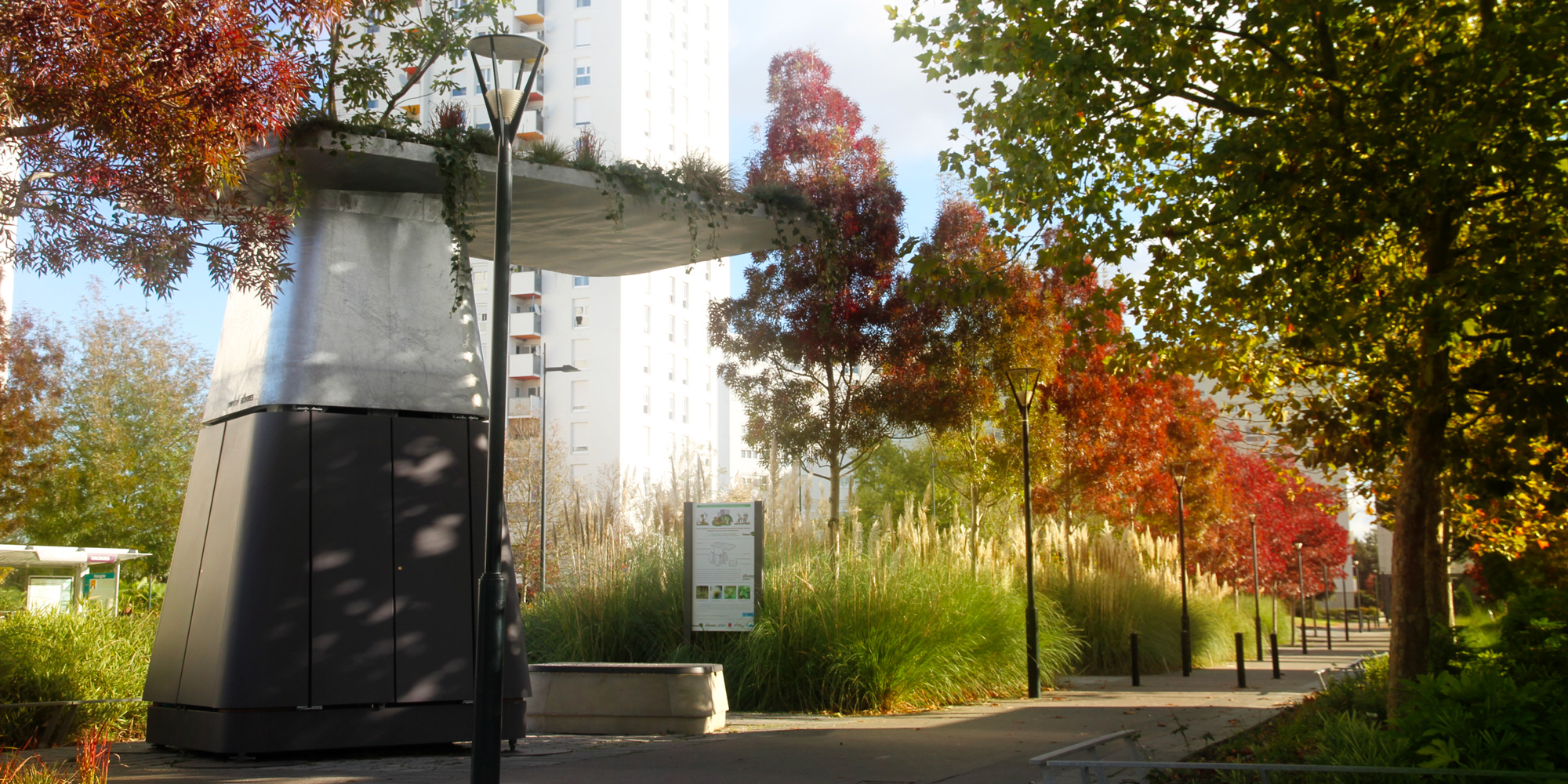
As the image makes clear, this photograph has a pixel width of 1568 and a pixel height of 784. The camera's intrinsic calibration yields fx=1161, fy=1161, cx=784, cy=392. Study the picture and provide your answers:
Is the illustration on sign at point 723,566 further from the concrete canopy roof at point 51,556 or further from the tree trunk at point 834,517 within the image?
the concrete canopy roof at point 51,556

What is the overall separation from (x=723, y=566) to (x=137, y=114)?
27.9 feet

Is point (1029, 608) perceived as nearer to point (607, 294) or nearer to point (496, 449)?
point (496, 449)

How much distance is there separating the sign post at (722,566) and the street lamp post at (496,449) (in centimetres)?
521

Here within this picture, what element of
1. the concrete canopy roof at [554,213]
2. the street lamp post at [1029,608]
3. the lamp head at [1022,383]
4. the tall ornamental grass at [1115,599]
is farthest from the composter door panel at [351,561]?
the tall ornamental grass at [1115,599]

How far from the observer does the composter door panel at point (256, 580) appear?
29.3 feet

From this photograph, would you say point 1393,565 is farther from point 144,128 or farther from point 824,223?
point 144,128

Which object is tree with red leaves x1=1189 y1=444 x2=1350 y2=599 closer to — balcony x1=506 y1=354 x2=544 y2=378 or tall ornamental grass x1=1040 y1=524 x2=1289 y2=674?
tall ornamental grass x1=1040 y1=524 x2=1289 y2=674

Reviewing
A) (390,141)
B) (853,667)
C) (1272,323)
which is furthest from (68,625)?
(1272,323)

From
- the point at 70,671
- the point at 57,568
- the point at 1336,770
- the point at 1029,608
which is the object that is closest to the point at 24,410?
the point at 57,568

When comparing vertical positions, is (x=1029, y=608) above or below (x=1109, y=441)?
below

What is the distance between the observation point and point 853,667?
42.3 feet

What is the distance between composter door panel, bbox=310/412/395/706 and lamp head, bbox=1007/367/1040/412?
30.5 feet

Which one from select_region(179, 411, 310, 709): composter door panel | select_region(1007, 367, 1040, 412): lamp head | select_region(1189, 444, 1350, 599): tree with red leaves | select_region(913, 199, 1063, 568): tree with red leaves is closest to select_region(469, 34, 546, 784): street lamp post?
select_region(179, 411, 310, 709): composter door panel

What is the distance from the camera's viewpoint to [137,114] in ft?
18.7
